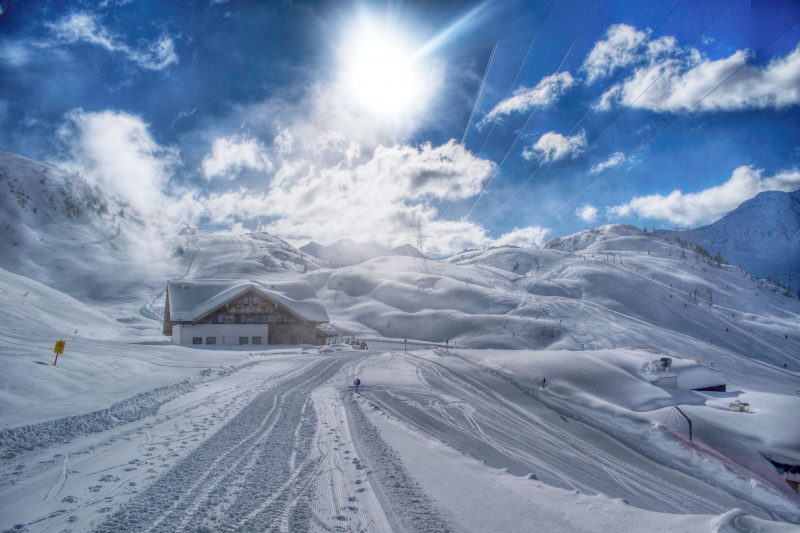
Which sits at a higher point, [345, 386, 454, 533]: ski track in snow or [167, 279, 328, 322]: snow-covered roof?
[167, 279, 328, 322]: snow-covered roof

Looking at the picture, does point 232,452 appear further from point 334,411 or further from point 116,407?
point 116,407

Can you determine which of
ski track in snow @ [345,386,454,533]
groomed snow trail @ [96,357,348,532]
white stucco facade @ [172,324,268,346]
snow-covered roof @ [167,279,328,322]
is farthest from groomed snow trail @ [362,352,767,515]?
snow-covered roof @ [167,279,328,322]

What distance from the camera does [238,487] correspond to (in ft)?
23.2

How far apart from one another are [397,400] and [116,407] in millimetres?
10838

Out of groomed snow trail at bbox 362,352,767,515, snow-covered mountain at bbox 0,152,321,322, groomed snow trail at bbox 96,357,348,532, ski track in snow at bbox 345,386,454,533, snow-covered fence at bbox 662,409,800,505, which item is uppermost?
snow-covered mountain at bbox 0,152,321,322

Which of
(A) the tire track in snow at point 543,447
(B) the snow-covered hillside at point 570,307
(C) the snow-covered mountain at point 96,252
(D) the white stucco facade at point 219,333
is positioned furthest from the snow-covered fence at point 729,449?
(C) the snow-covered mountain at point 96,252

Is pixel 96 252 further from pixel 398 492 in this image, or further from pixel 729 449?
pixel 729 449

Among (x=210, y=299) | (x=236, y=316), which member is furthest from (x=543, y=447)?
(x=210, y=299)

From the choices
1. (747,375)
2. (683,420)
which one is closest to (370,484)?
(683,420)

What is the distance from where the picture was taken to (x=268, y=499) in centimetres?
663

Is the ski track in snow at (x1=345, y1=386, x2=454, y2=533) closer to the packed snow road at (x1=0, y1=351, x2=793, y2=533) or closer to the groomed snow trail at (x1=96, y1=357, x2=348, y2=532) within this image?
the packed snow road at (x1=0, y1=351, x2=793, y2=533)

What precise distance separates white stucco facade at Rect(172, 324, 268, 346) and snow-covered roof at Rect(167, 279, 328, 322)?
1473 mm

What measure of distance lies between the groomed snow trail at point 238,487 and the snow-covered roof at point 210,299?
43.7 meters

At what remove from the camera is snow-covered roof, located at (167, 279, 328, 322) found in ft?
166
